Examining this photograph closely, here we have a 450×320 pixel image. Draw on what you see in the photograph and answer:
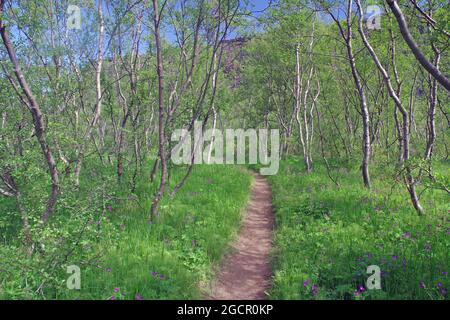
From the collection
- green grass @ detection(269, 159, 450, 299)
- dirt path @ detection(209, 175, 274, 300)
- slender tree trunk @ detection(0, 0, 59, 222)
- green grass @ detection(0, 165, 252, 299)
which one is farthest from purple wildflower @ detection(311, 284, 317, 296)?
slender tree trunk @ detection(0, 0, 59, 222)

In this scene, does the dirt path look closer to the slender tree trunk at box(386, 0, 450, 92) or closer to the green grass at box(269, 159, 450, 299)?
the green grass at box(269, 159, 450, 299)

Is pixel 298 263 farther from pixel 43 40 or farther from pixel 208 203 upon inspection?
pixel 43 40

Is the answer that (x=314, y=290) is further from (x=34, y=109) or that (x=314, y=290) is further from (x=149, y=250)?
(x=34, y=109)

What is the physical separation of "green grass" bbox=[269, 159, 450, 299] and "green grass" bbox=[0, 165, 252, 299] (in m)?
1.49

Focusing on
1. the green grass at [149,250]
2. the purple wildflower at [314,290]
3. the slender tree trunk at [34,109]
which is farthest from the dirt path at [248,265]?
the slender tree trunk at [34,109]

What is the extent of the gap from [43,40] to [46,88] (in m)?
5.26

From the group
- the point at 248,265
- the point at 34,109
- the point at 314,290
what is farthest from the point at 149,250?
the point at 34,109

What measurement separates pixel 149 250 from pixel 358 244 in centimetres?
449

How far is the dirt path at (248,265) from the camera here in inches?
217

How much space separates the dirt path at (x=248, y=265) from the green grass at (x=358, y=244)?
331mm

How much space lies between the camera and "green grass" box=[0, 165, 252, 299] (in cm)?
486
